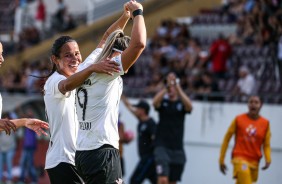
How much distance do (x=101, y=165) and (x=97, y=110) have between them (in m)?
0.51

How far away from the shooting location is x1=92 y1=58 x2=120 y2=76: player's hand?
7.50 meters

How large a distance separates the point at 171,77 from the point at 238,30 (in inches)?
311

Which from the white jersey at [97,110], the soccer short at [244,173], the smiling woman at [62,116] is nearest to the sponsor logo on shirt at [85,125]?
the white jersey at [97,110]

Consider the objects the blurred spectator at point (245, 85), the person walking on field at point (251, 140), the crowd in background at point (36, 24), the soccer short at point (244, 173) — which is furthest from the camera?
the crowd in background at point (36, 24)

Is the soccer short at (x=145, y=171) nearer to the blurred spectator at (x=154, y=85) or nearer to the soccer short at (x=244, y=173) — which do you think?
the soccer short at (x=244, y=173)

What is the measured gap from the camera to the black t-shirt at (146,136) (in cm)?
1602

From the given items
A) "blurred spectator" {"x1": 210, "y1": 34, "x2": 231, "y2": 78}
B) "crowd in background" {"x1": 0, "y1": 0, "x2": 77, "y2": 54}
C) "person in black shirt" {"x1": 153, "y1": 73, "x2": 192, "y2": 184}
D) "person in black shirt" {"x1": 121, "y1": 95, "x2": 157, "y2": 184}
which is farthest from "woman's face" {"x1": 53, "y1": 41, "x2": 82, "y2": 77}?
"crowd in background" {"x1": 0, "y1": 0, "x2": 77, "y2": 54}

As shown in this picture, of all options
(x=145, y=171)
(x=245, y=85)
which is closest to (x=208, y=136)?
(x=245, y=85)

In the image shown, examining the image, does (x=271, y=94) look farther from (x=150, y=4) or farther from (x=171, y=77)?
(x=150, y=4)

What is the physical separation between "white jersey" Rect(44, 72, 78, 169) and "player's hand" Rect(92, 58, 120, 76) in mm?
914

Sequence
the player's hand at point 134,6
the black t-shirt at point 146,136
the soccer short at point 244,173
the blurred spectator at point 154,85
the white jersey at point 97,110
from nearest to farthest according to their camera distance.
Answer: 1. the player's hand at point 134,6
2. the white jersey at point 97,110
3. the soccer short at point 244,173
4. the black t-shirt at point 146,136
5. the blurred spectator at point 154,85

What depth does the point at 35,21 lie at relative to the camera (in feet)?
105

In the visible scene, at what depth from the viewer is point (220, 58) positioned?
20641 millimetres

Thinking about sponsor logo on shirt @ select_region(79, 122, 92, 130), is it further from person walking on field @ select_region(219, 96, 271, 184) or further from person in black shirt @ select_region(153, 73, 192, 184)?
person in black shirt @ select_region(153, 73, 192, 184)
